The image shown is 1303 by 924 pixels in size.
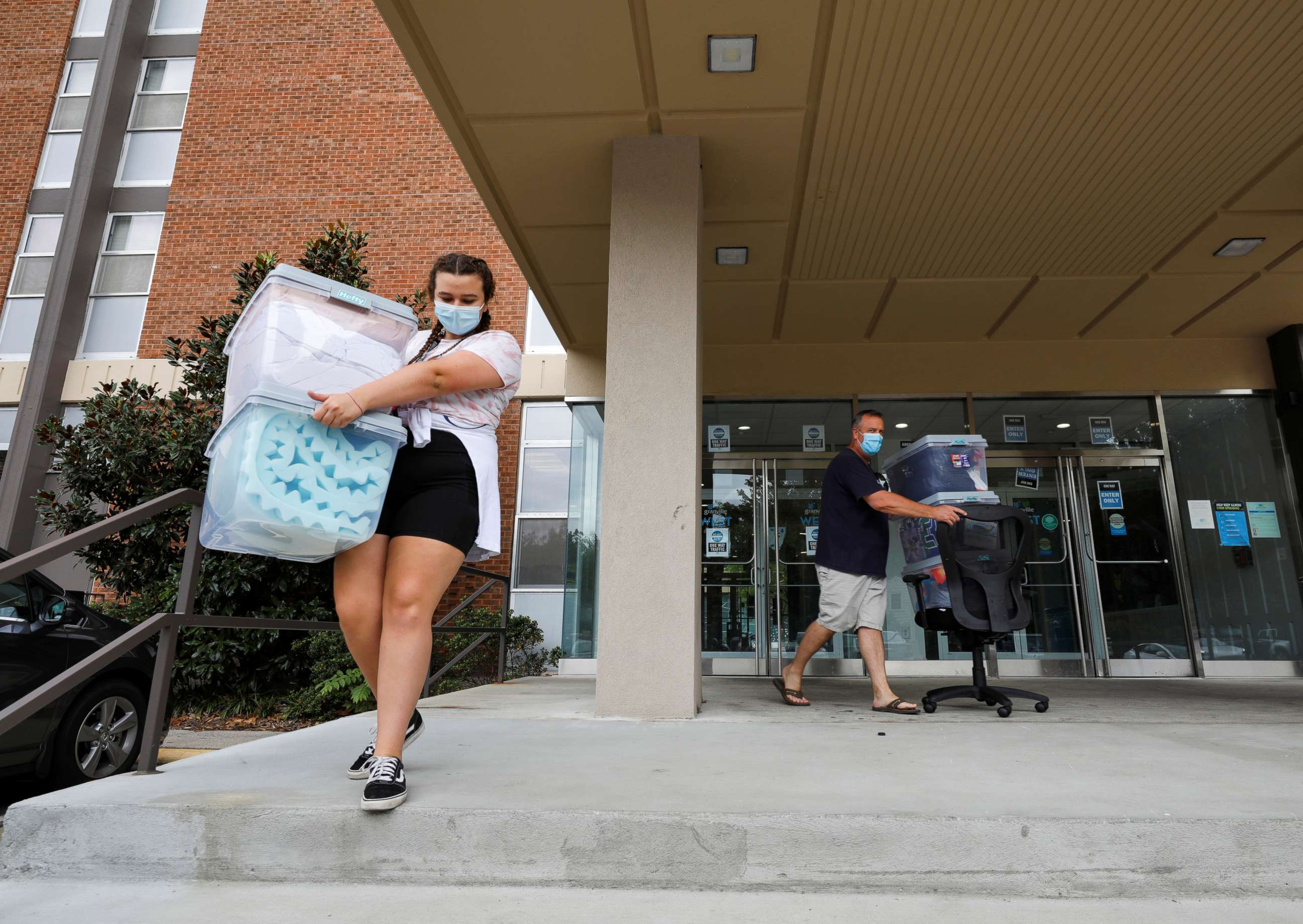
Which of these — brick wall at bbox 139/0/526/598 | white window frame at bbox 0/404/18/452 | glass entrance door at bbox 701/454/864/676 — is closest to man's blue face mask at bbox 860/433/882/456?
glass entrance door at bbox 701/454/864/676

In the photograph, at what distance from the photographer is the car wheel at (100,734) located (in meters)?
3.84

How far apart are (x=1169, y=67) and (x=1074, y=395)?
14.2 ft

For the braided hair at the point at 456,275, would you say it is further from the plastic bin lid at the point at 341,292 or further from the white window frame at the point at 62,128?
the white window frame at the point at 62,128

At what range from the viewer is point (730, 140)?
182 inches

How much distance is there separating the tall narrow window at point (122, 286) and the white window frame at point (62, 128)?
1127 millimetres

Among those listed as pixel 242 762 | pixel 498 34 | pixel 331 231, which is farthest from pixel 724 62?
pixel 331 231

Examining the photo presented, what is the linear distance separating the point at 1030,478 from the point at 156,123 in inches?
542

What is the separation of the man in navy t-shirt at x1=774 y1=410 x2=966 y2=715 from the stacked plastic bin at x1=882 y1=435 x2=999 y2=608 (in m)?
0.27

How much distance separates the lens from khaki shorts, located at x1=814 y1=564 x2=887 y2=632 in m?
4.23

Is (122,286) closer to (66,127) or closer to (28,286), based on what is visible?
(28,286)

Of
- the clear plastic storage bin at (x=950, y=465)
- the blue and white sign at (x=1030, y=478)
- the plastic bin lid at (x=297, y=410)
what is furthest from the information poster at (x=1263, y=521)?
the plastic bin lid at (x=297, y=410)

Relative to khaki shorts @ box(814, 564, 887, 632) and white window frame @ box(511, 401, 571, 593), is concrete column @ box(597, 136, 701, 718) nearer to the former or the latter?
khaki shorts @ box(814, 564, 887, 632)

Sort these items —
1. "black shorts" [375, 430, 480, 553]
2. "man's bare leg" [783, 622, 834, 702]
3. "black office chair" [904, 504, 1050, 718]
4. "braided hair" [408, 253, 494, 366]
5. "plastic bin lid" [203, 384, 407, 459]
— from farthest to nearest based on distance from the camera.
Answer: "man's bare leg" [783, 622, 834, 702] < "black office chair" [904, 504, 1050, 718] < "braided hair" [408, 253, 494, 366] < "black shorts" [375, 430, 480, 553] < "plastic bin lid" [203, 384, 407, 459]

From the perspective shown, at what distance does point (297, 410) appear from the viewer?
1.89 meters
